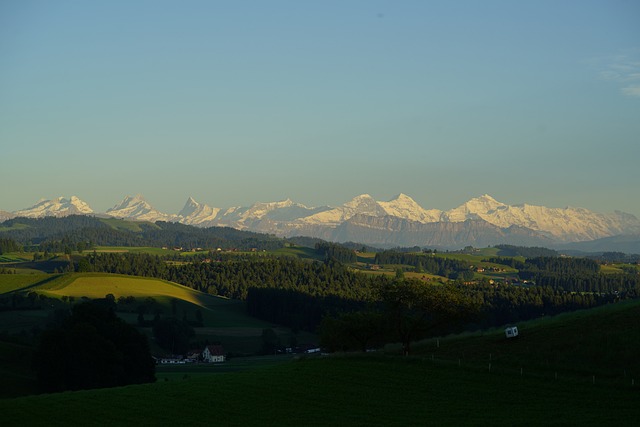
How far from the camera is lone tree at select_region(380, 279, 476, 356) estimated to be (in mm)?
78438

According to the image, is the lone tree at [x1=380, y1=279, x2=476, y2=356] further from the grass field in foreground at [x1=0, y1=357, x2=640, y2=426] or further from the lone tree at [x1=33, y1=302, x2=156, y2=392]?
the lone tree at [x1=33, y1=302, x2=156, y2=392]

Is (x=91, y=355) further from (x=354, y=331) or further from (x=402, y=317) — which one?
(x=402, y=317)

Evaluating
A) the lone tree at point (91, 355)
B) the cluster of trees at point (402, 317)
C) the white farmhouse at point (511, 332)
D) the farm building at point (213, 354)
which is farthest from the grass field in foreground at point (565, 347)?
the farm building at point (213, 354)

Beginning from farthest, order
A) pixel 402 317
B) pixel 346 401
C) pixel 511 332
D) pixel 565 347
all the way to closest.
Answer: pixel 402 317 < pixel 511 332 < pixel 565 347 < pixel 346 401

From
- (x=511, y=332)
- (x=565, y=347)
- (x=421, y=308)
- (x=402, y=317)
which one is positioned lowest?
(x=565, y=347)

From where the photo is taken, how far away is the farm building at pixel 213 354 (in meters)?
134

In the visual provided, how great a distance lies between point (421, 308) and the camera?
79938 mm

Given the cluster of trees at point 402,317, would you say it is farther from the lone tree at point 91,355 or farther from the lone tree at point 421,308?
the lone tree at point 91,355

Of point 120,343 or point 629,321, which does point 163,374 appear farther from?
point 629,321

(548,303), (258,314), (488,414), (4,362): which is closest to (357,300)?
(258,314)

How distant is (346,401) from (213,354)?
8581cm

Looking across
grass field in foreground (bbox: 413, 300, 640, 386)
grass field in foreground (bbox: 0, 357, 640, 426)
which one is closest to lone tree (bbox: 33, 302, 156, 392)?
grass field in foreground (bbox: 0, 357, 640, 426)

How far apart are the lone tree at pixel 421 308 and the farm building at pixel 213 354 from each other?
58.2 meters

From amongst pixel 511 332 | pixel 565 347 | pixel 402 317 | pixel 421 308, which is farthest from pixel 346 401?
pixel 421 308
